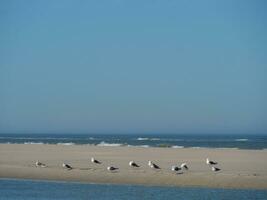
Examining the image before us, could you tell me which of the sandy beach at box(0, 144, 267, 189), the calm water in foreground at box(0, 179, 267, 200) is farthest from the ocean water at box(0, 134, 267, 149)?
the calm water in foreground at box(0, 179, 267, 200)

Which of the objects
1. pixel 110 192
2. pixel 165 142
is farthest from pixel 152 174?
pixel 165 142

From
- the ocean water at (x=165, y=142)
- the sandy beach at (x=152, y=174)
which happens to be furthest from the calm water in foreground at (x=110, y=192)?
the ocean water at (x=165, y=142)

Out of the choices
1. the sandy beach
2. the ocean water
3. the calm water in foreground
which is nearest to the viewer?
the calm water in foreground

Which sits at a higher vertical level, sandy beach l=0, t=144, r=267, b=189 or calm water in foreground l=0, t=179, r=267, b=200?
sandy beach l=0, t=144, r=267, b=189

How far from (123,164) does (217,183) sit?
805cm

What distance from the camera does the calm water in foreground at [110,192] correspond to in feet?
68.4

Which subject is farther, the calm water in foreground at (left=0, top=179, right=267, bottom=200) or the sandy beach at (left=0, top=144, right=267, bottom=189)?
the sandy beach at (left=0, top=144, right=267, bottom=189)

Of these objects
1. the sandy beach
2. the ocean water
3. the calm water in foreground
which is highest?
the ocean water

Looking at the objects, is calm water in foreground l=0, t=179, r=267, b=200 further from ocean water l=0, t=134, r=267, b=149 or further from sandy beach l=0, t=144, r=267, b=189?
ocean water l=0, t=134, r=267, b=149

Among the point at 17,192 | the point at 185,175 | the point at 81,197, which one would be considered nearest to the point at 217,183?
the point at 185,175

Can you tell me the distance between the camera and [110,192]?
21984 millimetres

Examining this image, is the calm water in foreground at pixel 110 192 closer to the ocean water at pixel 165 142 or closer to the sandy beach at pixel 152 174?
the sandy beach at pixel 152 174

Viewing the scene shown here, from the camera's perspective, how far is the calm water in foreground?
2086 cm

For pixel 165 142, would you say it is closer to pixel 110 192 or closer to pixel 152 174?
pixel 152 174
